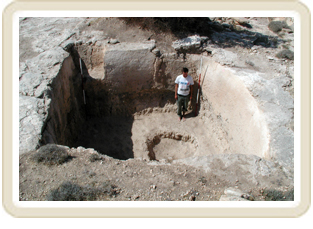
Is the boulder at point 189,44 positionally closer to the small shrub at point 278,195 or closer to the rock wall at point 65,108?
the rock wall at point 65,108

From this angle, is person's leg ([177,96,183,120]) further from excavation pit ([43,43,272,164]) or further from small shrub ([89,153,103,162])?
small shrub ([89,153,103,162])

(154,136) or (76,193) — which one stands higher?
(76,193)

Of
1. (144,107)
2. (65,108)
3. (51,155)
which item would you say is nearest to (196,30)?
(144,107)

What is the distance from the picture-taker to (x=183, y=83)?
22.4ft

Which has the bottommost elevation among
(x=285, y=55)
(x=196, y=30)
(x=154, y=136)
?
(x=154, y=136)

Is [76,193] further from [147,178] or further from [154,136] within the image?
[154,136]

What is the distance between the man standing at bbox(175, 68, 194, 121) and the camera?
681cm

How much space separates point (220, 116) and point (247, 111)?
3.54 feet

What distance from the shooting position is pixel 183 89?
6922 millimetres

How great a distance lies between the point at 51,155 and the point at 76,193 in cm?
86

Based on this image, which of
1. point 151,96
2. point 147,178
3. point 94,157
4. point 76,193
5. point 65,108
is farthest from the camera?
point 151,96

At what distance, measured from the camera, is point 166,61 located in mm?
7230

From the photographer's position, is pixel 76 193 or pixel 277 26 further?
pixel 277 26

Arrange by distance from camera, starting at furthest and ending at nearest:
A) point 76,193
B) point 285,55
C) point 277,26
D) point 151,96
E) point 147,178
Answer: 1. point 277,26
2. point 151,96
3. point 285,55
4. point 147,178
5. point 76,193
